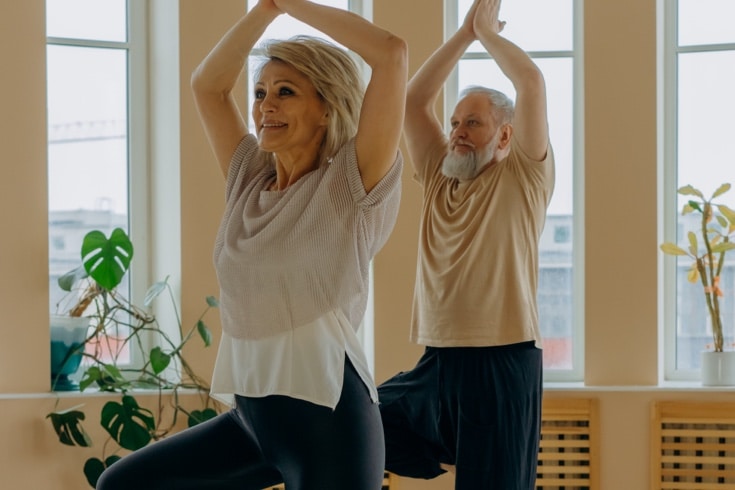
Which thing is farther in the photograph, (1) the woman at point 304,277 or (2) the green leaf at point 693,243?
(2) the green leaf at point 693,243

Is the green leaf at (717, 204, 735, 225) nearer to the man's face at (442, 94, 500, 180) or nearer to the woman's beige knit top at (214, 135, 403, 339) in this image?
the man's face at (442, 94, 500, 180)

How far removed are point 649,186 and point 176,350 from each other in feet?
6.82

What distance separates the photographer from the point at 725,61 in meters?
4.93

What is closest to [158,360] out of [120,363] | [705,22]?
[120,363]

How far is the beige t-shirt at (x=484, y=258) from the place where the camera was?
2912 mm

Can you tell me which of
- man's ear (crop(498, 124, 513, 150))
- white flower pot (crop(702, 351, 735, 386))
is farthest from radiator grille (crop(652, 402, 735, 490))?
man's ear (crop(498, 124, 513, 150))

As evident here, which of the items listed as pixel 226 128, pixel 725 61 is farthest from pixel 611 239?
pixel 226 128

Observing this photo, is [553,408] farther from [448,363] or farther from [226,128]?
[226,128]

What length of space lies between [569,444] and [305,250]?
292cm

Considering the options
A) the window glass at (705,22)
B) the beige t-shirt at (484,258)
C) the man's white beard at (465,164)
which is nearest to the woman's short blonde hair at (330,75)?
the beige t-shirt at (484,258)

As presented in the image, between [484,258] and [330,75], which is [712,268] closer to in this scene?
[484,258]

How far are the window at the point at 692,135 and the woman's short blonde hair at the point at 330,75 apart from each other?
3.28m

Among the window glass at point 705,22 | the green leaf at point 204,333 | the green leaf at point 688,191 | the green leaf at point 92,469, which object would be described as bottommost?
the green leaf at point 92,469

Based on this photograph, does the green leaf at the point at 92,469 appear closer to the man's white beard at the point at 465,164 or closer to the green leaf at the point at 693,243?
the man's white beard at the point at 465,164
